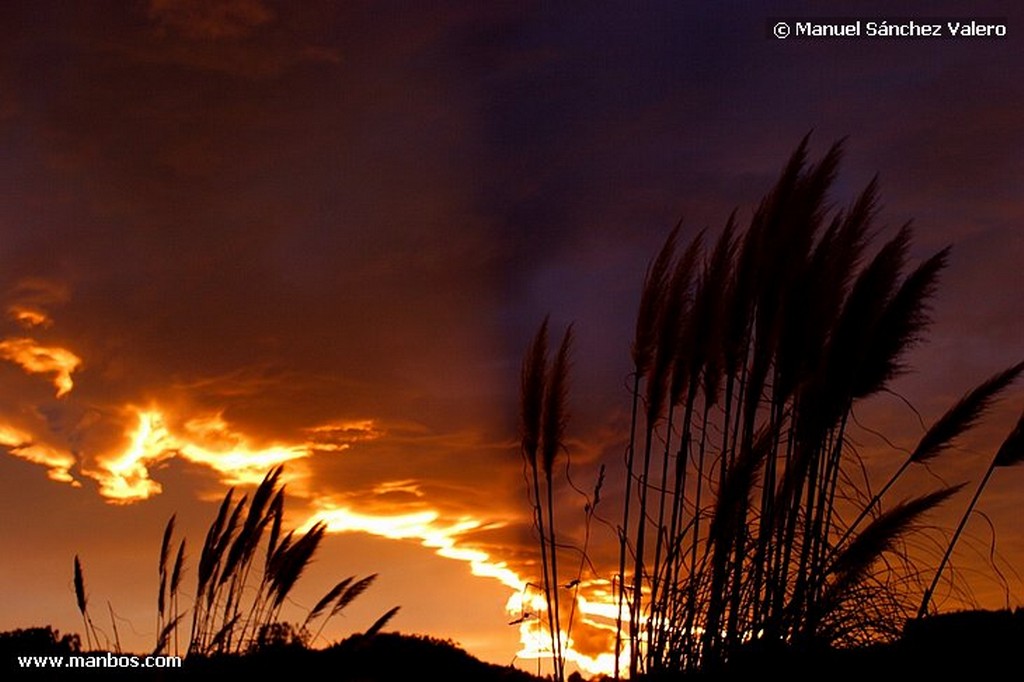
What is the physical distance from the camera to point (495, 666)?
21.5 feet

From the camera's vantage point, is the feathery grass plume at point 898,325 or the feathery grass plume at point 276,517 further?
the feathery grass plume at point 276,517

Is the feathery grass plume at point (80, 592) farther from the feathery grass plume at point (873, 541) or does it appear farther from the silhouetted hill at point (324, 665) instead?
the feathery grass plume at point (873, 541)

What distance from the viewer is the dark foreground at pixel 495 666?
3.58 metres

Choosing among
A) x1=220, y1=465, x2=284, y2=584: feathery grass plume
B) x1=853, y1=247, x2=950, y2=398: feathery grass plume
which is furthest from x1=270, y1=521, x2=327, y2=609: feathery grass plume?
x1=853, y1=247, x2=950, y2=398: feathery grass plume

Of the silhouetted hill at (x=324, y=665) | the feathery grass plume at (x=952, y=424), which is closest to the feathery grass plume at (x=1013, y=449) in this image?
the feathery grass plume at (x=952, y=424)

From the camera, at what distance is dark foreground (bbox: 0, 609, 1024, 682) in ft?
11.7

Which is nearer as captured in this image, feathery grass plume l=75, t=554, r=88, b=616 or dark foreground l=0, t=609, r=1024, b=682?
dark foreground l=0, t=609, r=1024, b=682

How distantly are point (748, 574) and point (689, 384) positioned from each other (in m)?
0.94

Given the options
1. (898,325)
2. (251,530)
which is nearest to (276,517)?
(251,530)

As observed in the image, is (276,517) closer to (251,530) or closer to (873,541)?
(251,530)

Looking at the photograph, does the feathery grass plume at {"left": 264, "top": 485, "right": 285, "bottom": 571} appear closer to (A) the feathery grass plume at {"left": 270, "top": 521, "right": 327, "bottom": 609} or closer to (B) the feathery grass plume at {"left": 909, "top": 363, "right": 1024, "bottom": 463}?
(A) the feathery grass plume at {"left": 270, "top": 521, "right": 327, "bottom": 609}

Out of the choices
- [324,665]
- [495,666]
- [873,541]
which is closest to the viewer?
[873,541]

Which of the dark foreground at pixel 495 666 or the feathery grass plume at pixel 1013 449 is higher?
the feathery grass plume at pixel 1013 449

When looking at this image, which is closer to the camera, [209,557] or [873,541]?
[873,541]
